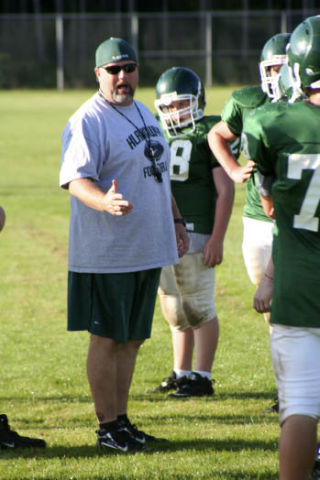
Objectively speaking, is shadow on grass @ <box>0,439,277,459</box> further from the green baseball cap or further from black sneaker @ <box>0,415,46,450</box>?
the green baseball cap

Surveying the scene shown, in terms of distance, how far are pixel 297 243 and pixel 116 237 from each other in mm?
1272

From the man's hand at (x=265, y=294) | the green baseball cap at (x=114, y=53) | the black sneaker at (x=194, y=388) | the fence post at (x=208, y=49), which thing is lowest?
the fence post at (x=208, y=49)

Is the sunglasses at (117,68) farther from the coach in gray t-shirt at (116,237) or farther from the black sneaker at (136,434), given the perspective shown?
the black sneaker at (136,434)

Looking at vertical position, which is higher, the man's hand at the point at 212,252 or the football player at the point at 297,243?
the football player at the point at 297,243

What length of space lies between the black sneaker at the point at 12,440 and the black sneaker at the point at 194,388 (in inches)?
44.5

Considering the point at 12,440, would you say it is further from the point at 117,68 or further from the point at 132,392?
the point at 117,68

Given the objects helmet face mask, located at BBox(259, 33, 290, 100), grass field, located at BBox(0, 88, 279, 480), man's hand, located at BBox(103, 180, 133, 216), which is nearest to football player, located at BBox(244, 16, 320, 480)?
man's hand, located at BBox(103, 180, 133, 216)

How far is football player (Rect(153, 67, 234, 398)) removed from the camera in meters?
4.80

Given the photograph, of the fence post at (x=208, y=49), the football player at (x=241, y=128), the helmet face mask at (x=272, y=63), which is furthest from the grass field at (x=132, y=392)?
the fence post at (x=208, y=49)

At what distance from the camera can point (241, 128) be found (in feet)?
14.4

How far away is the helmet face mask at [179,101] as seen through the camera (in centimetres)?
479

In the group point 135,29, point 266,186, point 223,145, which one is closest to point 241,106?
point 223,145

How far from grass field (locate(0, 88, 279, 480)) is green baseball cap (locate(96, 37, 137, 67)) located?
6.21ft

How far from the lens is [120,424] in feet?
12.8
